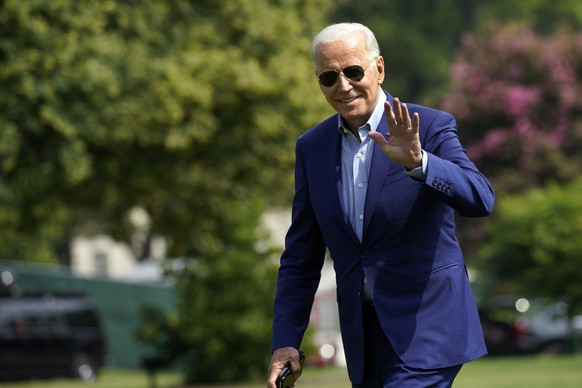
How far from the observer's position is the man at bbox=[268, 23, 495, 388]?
4891 millimetres

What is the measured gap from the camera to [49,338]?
2678cm

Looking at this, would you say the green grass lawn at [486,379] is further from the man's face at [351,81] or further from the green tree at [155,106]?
the man's face at [351,81]

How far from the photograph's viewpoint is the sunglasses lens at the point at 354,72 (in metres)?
4.89

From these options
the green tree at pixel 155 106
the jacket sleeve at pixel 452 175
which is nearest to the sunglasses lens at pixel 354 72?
the jacket sleeve at pixel 452 175

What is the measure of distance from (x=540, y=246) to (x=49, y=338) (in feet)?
32.7

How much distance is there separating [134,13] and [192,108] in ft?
5.49

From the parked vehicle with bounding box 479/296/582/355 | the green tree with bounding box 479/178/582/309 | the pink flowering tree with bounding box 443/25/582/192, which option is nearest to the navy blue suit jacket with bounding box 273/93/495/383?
the green tree with bounding box 479/178/582/309

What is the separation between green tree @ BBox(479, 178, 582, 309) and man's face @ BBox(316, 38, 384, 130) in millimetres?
17765

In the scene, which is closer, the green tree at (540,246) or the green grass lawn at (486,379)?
the green grass lawn at (486,379)

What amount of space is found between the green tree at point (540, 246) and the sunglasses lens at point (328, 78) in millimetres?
17874

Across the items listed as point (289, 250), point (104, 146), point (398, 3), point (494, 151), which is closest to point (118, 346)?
point (494, 151)

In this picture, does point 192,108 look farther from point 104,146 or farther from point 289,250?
point 289,250

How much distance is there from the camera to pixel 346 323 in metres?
5.08

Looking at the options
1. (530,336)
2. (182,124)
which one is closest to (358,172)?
(182,124)
